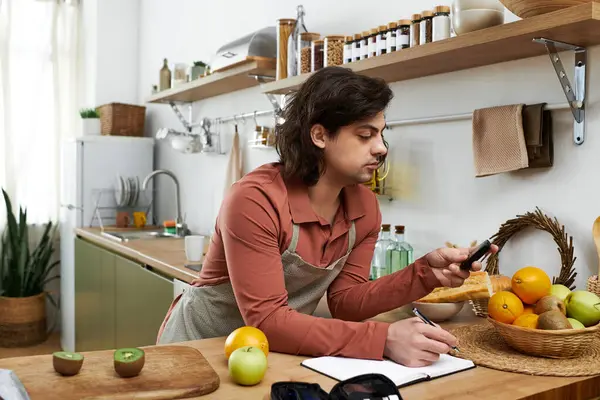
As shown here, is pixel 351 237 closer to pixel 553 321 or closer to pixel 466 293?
pixel 466 293

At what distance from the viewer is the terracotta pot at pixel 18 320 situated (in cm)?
437

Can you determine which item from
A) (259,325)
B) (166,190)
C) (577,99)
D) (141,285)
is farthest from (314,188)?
(166,190)

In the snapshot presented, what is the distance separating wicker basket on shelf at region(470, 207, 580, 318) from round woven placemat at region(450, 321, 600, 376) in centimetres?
29

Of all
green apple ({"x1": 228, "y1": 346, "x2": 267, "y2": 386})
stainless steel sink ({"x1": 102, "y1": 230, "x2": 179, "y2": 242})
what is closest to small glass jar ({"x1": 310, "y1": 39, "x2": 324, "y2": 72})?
green apple ({"x1": 228, "y1": 346, "x2": 267, "y2": 386})

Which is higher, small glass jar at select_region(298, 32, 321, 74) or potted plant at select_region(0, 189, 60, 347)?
small glass jar at select_region(298, 32, 321, 74)

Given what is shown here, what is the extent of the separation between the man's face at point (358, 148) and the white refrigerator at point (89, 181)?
2967 mm

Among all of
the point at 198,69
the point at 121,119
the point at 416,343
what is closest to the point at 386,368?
the point at 416,343

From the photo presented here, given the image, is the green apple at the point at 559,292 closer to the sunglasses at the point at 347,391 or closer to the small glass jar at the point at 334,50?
the sunglasses at the point at 347,391

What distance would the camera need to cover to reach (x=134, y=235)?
12.7ft

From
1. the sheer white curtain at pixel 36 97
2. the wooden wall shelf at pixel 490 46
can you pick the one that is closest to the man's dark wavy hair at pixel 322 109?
the wooden wall shelf at pixel 490 46

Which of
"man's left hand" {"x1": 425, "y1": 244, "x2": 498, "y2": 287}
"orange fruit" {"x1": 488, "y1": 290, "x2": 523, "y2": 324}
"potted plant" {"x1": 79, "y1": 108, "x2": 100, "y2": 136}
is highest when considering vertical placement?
"potted plant" {"x1": 79, "y1": 108, "x2": 100, "y2": 136}

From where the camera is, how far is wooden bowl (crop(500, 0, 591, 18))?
1.54 meters

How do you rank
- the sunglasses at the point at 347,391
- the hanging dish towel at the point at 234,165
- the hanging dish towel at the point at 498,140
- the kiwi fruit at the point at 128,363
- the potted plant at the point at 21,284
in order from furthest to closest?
the potted plant at the point at 21,284
the hanging dish towel at the point at 234,165
the hanging dish towel at the point at 498,140
the kiwi fruit at the point at 128,363
the sunglasses at the point at 347,391

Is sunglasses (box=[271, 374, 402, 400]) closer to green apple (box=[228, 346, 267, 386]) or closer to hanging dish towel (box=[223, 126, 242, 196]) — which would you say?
green apple (box=[228, 346, 267, 386])
